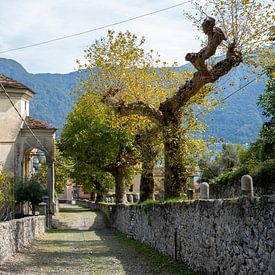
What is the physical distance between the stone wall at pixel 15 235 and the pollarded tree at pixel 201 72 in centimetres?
541

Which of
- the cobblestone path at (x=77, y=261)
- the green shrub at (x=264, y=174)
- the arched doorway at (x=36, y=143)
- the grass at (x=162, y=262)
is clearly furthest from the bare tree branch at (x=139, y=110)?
the arched doorway at (x=36, y=143)

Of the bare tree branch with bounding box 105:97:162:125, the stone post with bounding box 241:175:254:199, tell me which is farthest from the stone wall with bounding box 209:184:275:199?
the stone post with bounding box 241:175:254:199

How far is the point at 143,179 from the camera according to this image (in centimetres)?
2681

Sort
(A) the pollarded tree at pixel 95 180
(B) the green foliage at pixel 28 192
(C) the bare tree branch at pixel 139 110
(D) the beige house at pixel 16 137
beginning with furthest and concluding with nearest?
(A) the pollarded tree at pixel 95 180
(D) the beige house at pixel 16 137
(B) the green foliage at pixel 28 192
(C) the bare tree branch at pixel 139 110

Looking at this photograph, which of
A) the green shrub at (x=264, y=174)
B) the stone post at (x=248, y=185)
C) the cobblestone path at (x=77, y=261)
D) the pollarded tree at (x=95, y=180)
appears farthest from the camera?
the pollarded tree at (x=95, y=180)

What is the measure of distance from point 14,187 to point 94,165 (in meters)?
5.87

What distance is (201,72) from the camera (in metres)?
15.8

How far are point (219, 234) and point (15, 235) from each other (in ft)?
30.3

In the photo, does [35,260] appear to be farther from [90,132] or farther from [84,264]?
[90,132]

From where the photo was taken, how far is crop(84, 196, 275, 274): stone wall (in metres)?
7.57

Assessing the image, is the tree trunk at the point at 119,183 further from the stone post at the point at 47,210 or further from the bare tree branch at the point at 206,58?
the bare tree branch at the point at 206,58

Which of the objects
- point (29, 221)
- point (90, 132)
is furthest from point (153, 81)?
point (90, 132)

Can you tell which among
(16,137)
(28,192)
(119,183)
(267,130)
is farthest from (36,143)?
(267,130)

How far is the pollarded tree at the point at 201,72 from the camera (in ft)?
49.7
